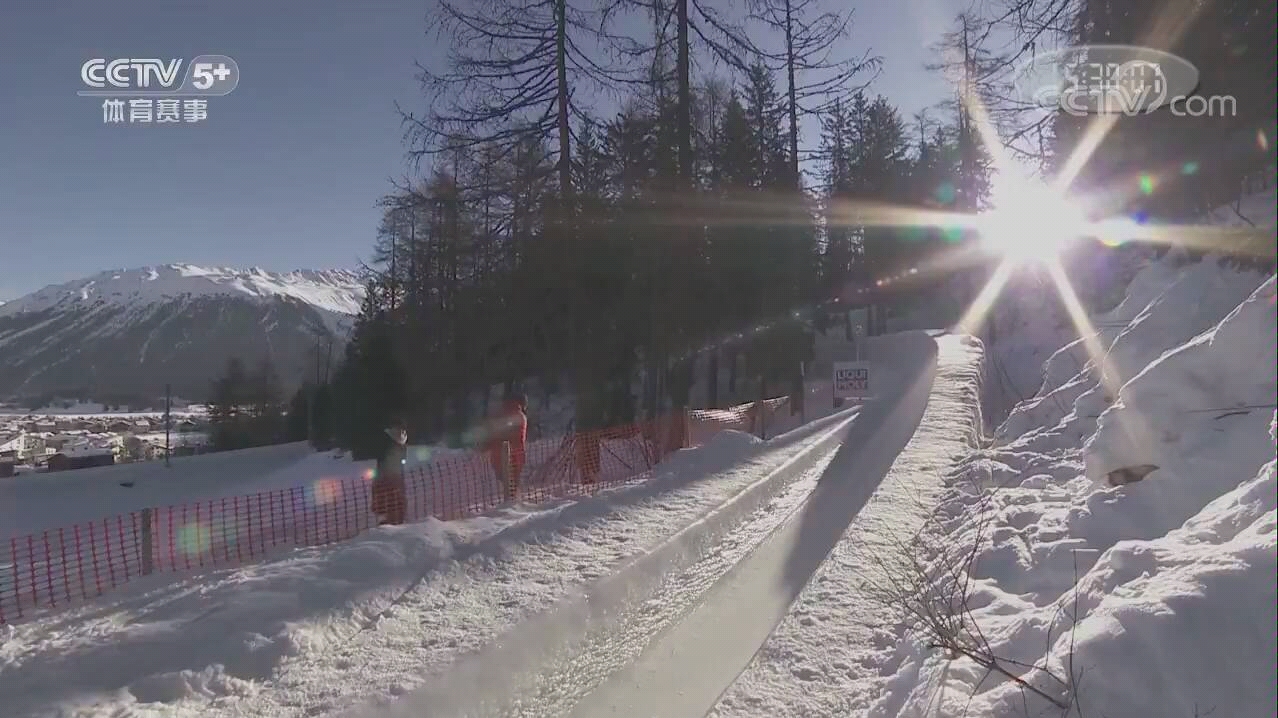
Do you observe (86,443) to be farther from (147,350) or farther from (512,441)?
(147,350)

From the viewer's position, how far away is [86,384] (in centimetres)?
10719

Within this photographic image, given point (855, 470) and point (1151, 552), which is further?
point (855, 470)

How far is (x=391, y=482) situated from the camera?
789 cm

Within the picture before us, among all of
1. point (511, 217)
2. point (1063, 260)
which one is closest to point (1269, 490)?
point (1063, 260)

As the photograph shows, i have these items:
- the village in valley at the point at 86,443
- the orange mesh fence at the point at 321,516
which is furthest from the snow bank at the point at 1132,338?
the village in valley at the point at 86,443

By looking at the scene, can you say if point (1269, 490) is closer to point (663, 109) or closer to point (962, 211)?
point (663, 109)

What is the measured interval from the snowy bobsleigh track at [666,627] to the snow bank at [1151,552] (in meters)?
1.27

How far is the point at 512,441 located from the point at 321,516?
526 cm

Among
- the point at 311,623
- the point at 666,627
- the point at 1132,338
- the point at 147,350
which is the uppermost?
the point at 147,350

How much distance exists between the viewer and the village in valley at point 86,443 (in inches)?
1161

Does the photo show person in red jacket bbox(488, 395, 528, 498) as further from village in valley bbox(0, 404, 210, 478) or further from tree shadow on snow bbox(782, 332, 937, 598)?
village in valley bbox(0, 404, 210, 478)

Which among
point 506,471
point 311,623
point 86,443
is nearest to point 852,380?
point 506,471

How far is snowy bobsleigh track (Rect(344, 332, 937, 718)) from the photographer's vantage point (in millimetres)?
3930

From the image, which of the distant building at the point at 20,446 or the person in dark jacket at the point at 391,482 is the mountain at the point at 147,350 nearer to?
the distant building at the point at 20,446
